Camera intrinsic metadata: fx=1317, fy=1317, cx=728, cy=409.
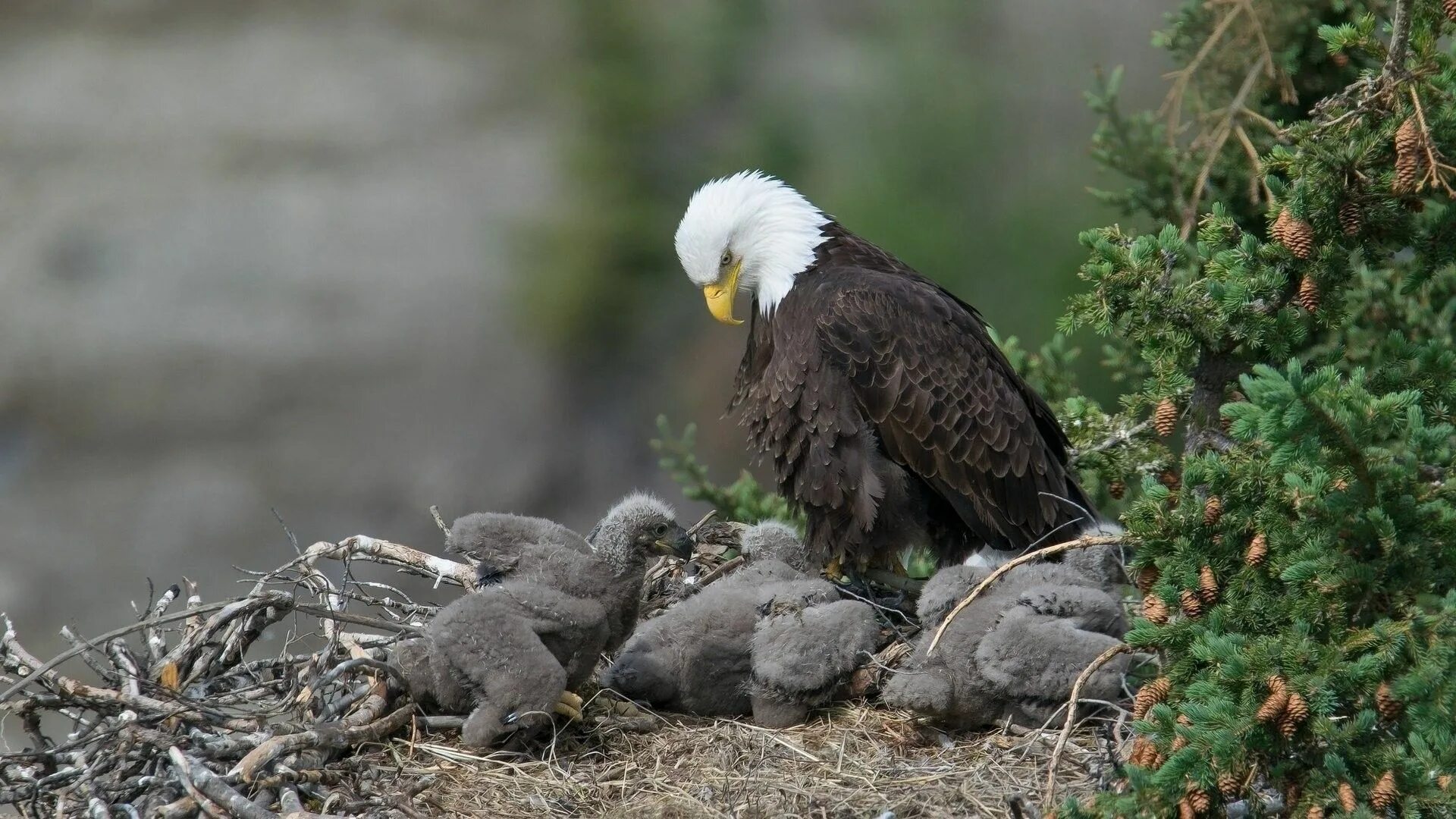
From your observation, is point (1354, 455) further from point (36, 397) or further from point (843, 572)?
point (36, 397)

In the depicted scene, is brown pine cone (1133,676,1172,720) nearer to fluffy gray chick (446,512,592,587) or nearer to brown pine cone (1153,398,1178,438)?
brown pine cone (1153,398,1178,438)

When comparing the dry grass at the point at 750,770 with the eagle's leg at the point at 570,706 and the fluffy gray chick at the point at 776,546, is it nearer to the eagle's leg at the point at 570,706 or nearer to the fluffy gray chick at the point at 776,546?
the eagle's leg at the point at 570,706

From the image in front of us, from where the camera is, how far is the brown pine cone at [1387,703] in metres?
2.21

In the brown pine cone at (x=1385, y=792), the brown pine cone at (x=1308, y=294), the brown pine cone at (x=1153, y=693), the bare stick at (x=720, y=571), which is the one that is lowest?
the brown pine cone at (x=1385, y=792)

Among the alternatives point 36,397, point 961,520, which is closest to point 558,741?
point 961,520

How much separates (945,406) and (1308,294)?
124 centimetres

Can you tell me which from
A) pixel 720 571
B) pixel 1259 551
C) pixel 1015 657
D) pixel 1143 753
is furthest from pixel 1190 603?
pixel 720 571

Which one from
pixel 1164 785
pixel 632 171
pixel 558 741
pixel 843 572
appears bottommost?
pixel 1164 785

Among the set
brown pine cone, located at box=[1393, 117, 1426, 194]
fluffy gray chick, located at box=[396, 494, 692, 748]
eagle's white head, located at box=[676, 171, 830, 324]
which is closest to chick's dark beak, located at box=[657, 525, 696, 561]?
fluffy gray chick, located at box=[396, 494, 692, 748]

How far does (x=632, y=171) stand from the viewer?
9117 millimetres

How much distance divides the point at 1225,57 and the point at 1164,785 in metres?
3.24

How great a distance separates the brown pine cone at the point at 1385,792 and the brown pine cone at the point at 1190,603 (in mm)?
537

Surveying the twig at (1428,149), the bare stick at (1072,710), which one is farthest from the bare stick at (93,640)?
the twig at (1428,149)

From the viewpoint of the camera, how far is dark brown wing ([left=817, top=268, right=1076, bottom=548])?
407cm
